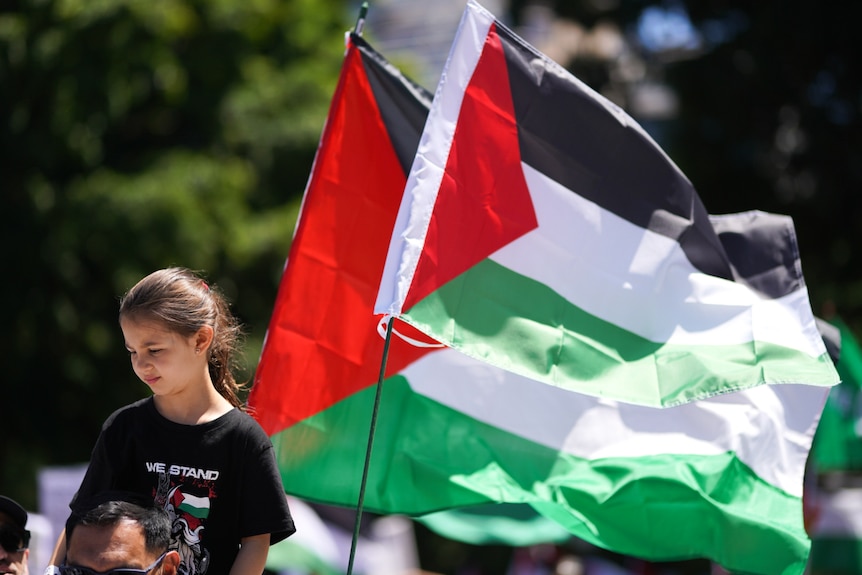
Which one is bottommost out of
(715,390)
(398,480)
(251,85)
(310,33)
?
(398,480)

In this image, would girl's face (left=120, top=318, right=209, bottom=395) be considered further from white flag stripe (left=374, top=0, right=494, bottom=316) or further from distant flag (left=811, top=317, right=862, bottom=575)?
distant flag (left=811, top=317, right=862, bottom=575)

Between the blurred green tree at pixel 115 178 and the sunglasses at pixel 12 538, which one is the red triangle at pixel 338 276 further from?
the blurred green tree at pixel 115 178

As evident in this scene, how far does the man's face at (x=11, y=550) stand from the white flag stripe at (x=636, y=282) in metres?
1.80

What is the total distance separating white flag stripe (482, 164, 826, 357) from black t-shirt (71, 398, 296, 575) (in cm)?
142

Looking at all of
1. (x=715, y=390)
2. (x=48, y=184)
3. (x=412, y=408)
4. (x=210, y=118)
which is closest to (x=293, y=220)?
(x=210, y=118)

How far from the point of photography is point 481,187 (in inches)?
159

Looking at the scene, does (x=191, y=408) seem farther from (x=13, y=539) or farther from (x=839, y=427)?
(x=839, y=427)

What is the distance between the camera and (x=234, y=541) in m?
2.96

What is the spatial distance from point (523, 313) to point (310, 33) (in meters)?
12.5

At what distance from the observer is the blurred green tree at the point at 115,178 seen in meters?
11.8

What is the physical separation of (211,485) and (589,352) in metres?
1.60

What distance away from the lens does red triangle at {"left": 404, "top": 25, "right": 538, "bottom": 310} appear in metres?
3.79

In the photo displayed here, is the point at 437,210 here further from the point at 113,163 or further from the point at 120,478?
the point at 113,163

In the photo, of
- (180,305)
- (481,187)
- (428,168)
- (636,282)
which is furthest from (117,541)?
(636,282)
